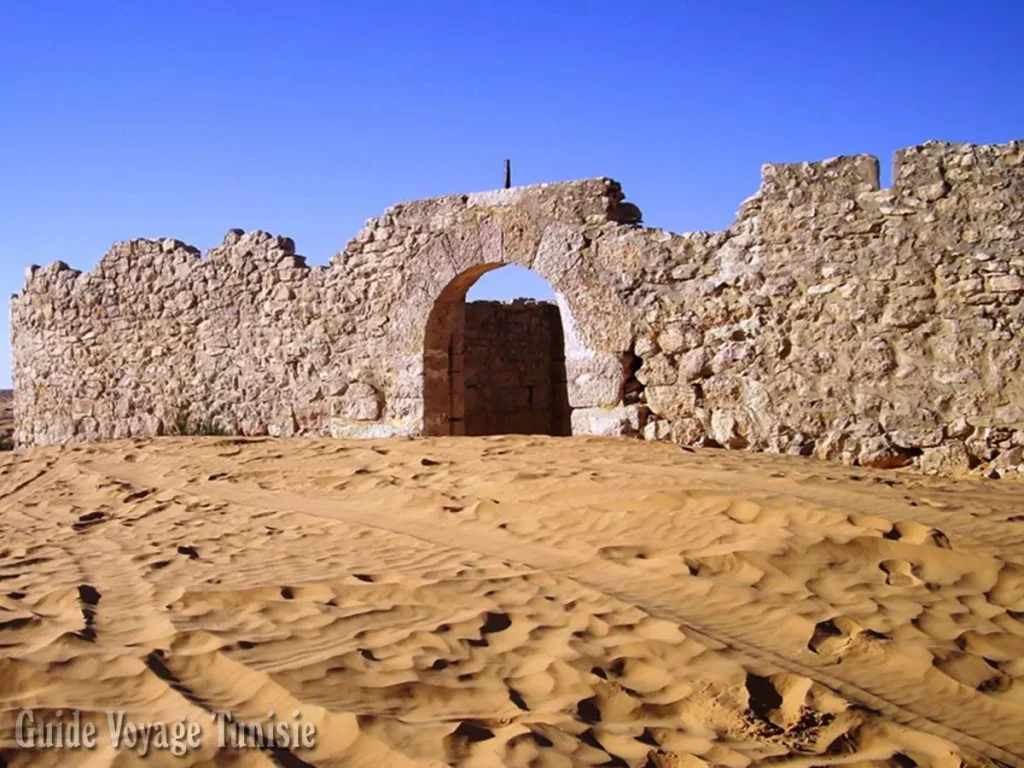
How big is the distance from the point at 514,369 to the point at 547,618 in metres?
8.13

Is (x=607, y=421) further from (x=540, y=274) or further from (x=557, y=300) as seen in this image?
(x=540, y=274)

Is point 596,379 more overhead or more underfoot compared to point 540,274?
A: more underfoot

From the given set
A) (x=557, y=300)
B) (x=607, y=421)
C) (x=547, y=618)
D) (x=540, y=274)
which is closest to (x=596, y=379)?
(x=607, y=421)

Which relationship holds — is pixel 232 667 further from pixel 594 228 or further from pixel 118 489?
pixel 594 228

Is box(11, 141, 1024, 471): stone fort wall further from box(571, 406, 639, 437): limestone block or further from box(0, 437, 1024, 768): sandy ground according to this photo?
box(0, 437, 1024, 768): sandy ground

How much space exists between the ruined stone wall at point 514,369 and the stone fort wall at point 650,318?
5.87 ft

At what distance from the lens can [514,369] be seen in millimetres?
11812

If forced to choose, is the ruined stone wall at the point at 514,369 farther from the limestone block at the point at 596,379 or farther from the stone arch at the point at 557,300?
the limestone block at the point at 596,379

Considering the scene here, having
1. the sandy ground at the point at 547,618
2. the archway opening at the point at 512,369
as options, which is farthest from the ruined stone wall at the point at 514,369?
the sandy ground at the point at 547,618

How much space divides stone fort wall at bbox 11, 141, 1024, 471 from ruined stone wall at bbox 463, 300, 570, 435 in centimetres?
179

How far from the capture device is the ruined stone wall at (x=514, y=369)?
11.3 m

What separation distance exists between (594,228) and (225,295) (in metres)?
4.16

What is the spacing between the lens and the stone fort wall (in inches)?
278

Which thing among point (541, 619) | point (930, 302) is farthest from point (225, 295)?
point (541, 619)
